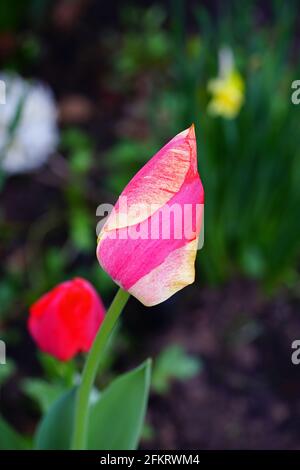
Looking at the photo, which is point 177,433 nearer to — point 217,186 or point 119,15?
point 217,186

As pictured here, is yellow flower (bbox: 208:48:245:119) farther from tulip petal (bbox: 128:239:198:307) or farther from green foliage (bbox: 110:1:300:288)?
tulip petal (bbox: 128:239:198:307)

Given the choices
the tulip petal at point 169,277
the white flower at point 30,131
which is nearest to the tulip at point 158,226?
the tulip petal at point 169,277

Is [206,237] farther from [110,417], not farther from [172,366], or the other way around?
[110,417]

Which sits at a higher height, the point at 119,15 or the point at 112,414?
the point at 119,15

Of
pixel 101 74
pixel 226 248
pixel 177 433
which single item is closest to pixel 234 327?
pixel 226 248

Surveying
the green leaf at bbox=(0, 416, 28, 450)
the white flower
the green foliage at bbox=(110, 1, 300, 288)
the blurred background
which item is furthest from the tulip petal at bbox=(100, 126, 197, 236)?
the white flower
